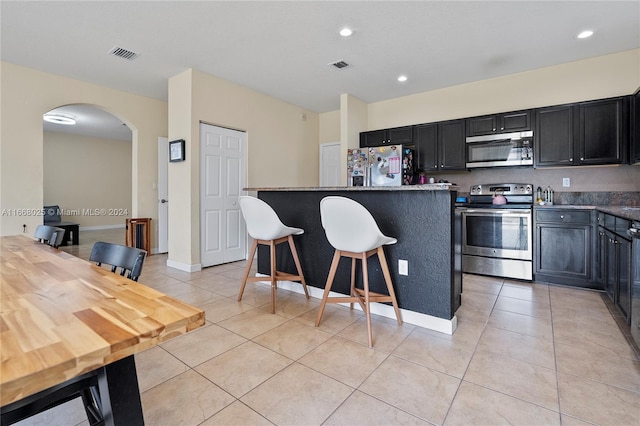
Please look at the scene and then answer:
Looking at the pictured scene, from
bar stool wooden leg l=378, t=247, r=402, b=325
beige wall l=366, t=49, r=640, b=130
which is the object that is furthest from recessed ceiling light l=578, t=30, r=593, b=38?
bar stool wooden leg l=378, t=247, r=402, b=325

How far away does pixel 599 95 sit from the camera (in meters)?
3.61

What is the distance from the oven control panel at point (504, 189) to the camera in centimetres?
397

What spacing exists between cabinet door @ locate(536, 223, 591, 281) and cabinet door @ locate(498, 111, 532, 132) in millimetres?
1294

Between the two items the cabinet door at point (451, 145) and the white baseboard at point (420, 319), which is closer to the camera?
the white baseboard at point (420, 319)

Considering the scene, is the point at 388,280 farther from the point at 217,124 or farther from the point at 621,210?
the point at 217,124

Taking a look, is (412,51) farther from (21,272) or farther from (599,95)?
(21,272)

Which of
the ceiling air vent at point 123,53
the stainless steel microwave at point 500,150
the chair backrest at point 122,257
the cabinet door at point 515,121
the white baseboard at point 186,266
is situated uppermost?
the ceiling air vent at point 123,53

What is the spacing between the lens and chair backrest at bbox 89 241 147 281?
1220 mm

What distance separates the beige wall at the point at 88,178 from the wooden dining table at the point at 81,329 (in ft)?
29.6

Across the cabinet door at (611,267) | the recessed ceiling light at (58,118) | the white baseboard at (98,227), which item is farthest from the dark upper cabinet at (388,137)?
the white baseboard at (98,227)

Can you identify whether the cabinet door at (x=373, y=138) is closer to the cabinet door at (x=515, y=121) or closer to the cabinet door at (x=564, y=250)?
the cabinet door at (x=515, y=121)

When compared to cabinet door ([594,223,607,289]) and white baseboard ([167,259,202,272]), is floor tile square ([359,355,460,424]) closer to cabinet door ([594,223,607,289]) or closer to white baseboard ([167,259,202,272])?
cabinet door ([594,223,607,289])

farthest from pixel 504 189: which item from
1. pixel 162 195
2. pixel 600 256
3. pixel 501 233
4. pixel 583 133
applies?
pixel 162 195

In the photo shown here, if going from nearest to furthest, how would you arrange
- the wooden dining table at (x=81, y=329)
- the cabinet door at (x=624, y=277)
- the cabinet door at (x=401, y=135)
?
the wooden dining table at (x=81, y=329) < the cabinet door at (x=624, y=277) < the cabinet door at (x=401, y=135)
